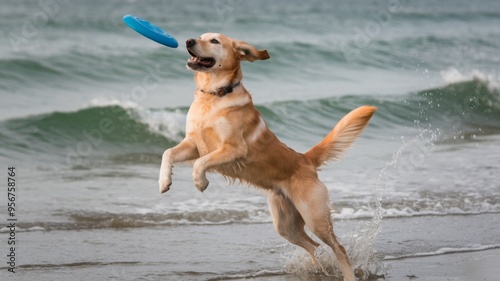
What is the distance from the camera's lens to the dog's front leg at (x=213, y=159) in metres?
5.25

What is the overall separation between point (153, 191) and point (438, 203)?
264 centimetres

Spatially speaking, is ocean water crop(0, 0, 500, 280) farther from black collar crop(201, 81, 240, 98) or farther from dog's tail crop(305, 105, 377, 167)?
black collar crop(201, 81, 240, 98)

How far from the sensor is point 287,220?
570 centimetres

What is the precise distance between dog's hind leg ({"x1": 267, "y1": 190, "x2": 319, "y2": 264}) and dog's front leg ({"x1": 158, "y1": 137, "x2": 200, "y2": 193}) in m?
0.61

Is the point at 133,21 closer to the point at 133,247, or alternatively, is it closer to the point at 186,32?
the point at 133,247

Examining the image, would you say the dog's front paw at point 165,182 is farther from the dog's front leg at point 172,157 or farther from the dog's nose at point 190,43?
the dog's nose at point 190,43

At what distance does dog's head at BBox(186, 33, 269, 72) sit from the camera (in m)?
5.29

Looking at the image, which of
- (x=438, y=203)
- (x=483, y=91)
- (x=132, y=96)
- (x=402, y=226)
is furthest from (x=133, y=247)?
(x=483, y=91)

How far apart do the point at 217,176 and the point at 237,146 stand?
3187mm

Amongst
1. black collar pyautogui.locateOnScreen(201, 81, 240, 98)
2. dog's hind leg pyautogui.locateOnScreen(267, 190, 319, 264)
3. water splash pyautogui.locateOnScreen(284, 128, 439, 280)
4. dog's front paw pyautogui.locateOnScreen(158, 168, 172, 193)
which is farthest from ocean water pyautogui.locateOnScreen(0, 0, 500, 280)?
black collar pyautogui.locateOnScreen(201, 81, 240, 98)

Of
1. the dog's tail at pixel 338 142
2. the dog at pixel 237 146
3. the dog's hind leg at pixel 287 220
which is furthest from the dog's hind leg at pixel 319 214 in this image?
the dog's tail at pixel 338 142

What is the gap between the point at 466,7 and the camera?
34.1 m

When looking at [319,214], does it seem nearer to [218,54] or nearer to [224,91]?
[224,91]

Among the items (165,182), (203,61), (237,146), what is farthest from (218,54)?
(165,182)
